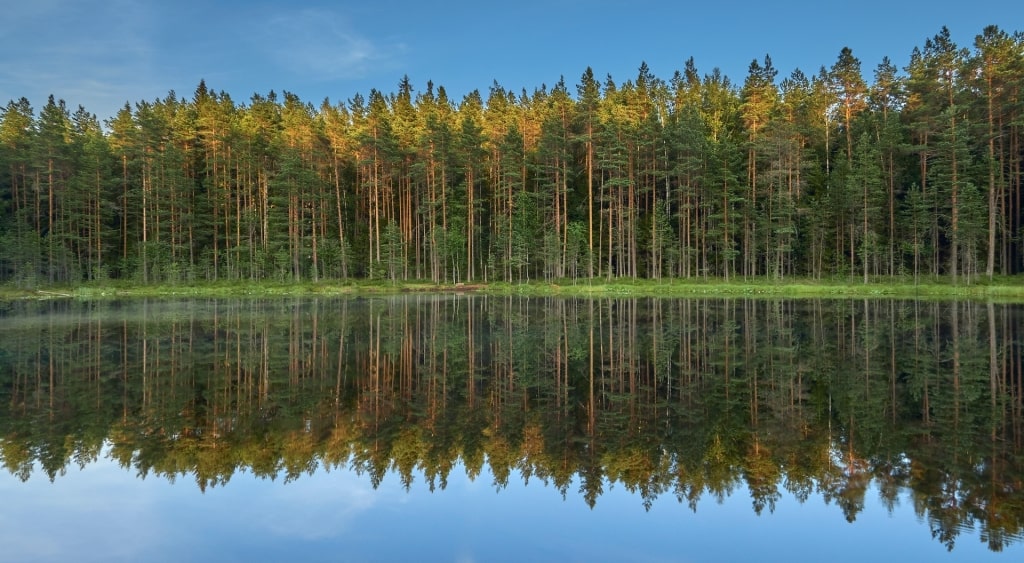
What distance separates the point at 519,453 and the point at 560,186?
54.6 metres

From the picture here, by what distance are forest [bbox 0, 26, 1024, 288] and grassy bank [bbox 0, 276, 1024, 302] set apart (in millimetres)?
2622

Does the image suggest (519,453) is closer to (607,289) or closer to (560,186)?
(607,289)

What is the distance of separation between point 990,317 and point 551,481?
2765 cm

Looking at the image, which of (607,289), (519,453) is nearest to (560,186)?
(607,289)

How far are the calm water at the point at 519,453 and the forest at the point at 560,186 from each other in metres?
41.3

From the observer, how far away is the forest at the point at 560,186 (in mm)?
54156

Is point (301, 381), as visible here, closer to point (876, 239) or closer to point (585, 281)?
point (585, 281)

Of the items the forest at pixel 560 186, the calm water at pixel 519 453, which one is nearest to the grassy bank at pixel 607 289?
the forest at pixel 560 186

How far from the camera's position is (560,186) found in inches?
2432

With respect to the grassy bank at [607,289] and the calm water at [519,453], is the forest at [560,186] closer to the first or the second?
the grassy bank at [607,289]

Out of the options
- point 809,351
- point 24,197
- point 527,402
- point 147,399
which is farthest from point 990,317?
point 24,197

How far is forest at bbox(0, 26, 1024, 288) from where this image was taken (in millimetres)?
54156

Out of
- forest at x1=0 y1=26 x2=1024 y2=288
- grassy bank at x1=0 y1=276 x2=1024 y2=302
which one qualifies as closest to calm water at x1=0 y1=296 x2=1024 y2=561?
grassy bank at x1=0 y1=276 x2=1024 y2=302

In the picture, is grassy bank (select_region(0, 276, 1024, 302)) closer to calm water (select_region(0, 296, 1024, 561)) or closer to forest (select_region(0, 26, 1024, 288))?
forest (select_region(0, 26, 1024, 288))
